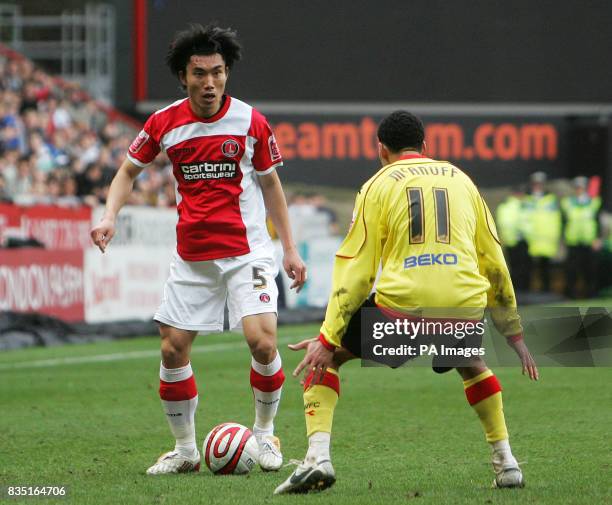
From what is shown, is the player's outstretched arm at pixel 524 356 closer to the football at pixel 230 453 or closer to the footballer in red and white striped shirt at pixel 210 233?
the footballer in red and white striped shirt at pixel 210 233

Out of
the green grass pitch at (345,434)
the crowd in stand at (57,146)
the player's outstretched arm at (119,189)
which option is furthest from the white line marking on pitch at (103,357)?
the player's outstretched arm at (119,189)

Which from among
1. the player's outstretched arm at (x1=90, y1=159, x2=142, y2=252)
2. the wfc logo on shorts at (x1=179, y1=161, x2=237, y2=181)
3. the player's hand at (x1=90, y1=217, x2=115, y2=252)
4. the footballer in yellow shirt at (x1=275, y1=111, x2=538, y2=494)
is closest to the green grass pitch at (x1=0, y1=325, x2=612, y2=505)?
the footballer in yellow shirt at (x1=275, y1=111, x2=538, y2=494)

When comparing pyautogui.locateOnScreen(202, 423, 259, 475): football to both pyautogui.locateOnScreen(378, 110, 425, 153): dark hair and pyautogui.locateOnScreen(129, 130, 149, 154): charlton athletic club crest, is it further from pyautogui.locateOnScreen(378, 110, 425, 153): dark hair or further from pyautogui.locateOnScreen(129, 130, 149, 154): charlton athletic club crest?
pyautogui.locateOnScreen(378, 110, 425, 153): dark hair

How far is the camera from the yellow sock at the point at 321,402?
577cm

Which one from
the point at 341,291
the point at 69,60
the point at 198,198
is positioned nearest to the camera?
the point at 341,291

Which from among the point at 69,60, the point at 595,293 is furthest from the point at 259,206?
the point at 69,60

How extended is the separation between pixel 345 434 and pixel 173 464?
66.0 inches

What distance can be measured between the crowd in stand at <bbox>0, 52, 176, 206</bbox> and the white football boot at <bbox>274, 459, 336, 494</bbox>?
12291 millimetres

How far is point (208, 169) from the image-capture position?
6.86 metres

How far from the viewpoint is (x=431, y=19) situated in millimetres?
24562

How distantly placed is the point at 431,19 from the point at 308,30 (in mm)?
2293

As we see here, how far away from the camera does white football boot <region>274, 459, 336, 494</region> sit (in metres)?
5.67

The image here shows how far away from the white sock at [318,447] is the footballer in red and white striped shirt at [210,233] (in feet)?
3.80

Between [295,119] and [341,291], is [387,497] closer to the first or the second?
[341,291]
